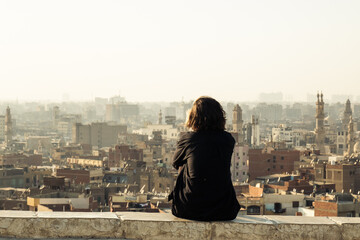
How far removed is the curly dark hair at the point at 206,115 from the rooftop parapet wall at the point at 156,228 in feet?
1.76

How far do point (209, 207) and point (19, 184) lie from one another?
34.7 m

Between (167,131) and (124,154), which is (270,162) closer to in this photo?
(124,154)

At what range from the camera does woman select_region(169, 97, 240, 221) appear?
4344mm

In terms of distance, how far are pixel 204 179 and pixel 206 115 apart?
1.14 ft

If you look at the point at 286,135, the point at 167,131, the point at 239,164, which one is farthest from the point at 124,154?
the point at 167,131

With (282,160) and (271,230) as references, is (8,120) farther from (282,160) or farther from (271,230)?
(271,230)

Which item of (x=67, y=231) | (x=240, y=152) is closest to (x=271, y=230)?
(x=67, y=231)

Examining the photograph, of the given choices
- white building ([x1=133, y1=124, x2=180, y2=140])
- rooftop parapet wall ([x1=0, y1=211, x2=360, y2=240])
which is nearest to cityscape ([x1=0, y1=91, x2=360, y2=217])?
rooftop parapet wall ([x1=0, y1=211, x2=360, y2=240])

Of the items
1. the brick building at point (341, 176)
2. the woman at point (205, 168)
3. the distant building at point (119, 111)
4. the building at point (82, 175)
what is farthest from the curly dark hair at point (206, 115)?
the distant building at point (119, 111)

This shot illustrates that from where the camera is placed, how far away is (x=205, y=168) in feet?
14.5

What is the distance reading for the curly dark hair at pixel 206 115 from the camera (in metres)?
4.44

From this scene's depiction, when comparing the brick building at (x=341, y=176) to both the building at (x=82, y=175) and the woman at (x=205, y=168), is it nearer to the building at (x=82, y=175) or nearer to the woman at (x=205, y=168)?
the building at (x=82, y=175)

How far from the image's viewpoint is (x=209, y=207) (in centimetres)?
434

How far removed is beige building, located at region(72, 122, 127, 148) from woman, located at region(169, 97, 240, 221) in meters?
82.4
